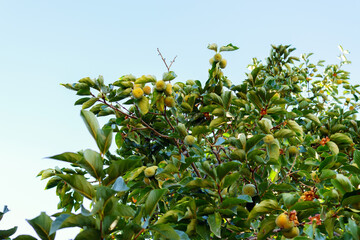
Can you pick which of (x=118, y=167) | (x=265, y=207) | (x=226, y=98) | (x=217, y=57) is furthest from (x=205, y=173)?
(x=217, y=57)

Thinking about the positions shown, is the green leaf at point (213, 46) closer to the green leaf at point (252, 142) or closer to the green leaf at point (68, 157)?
the green leaf at point (252, 142)

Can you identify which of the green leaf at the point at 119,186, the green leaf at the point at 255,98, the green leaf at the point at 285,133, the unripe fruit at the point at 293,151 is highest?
the green leaf at the point at 255,98

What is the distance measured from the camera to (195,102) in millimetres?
2953

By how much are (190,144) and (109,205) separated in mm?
1140

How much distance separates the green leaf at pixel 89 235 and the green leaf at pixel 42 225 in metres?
0.13

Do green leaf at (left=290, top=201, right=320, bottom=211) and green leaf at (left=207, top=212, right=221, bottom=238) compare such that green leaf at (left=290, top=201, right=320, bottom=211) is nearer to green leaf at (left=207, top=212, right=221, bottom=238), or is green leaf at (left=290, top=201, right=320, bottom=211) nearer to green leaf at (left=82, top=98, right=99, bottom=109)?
green leaf at (left=207, top=212, right=221, bottom=238)

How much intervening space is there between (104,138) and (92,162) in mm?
128

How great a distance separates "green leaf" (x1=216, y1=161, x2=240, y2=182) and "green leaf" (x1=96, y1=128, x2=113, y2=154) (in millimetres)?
608

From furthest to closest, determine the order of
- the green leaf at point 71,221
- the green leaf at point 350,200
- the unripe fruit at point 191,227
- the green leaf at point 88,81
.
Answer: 1. the green leaf at point 88,81
2. the unripe fruit at point 191,227
3. the green leaf at point 350,200
4. the green leaf at point 71,221

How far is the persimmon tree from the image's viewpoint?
1.22 metres

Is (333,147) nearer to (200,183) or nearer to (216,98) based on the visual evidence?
(216,98)

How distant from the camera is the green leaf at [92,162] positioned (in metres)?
1.17

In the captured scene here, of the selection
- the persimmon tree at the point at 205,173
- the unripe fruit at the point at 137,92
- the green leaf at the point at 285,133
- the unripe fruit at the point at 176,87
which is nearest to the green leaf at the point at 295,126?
the persimmon tree at the point at 205,173

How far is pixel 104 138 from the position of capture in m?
1.27
